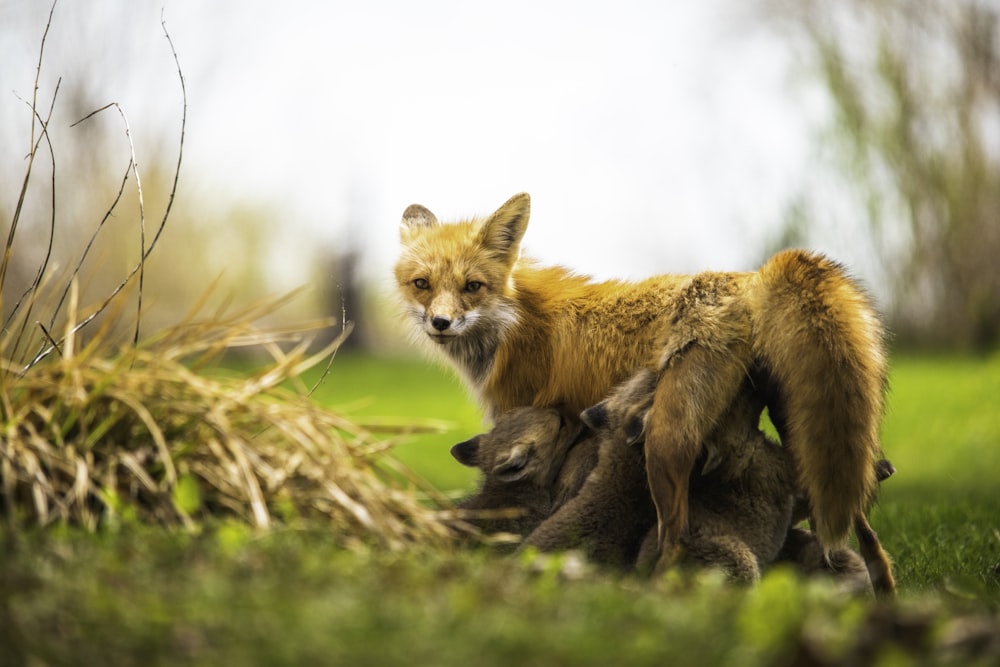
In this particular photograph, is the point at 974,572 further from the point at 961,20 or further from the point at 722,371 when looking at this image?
the point at 961,20

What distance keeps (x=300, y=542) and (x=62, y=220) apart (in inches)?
526

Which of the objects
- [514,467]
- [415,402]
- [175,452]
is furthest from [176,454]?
[415,402]

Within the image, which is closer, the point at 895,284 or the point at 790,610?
the point at 790,610

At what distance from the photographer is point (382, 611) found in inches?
96.6

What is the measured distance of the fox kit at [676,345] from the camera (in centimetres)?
419

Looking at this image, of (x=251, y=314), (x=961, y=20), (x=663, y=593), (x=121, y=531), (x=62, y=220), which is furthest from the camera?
(x=961, y=20)

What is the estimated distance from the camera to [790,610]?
8.66 feet

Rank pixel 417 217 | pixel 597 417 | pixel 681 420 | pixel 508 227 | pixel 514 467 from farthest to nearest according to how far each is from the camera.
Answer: pixel 417 217, pixel 508 227, pixel 514 467, pixel 597 417, pixel 681 420

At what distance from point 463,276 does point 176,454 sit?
7.94ft

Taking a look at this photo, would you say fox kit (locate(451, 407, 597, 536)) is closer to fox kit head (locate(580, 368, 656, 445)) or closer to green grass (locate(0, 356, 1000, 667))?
fox kit head (locate(580, 368, 656, 445))

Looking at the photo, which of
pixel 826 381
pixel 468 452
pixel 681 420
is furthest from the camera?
pixel 468 452

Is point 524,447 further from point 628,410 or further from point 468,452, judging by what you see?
point 628,410

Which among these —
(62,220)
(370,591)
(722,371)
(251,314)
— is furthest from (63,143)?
(370,591)

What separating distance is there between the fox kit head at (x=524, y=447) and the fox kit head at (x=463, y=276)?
2.07 feet
